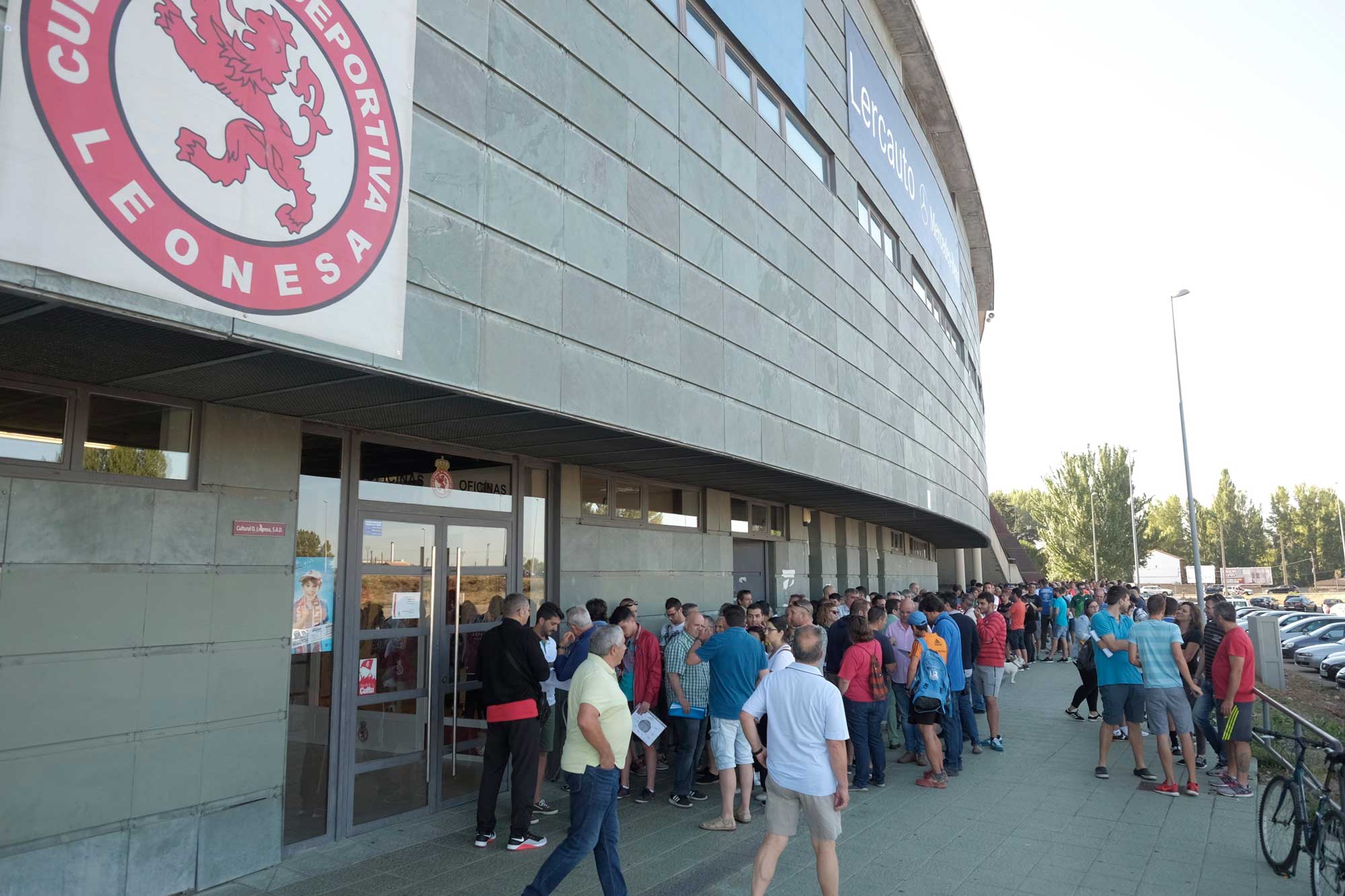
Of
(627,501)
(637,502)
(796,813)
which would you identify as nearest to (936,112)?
(637,502)

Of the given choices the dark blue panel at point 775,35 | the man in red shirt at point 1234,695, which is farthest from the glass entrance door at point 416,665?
the dark blue panel at point 775,35

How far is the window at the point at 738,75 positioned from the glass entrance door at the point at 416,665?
Result: 715cm

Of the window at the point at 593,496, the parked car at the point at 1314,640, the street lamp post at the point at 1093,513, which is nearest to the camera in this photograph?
the window at the point at 593,496

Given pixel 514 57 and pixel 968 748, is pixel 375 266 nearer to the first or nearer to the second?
pixel 514 57

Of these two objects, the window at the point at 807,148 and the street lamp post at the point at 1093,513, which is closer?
the window at the point at 807,148

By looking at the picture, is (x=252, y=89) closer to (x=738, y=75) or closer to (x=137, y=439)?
(x=137, y=439)

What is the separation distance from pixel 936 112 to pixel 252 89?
23.0m

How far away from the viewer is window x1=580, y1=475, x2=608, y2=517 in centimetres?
1030

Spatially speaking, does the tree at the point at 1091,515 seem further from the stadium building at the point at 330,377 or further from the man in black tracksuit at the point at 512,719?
the man in black tracksuit at the point at 512,719

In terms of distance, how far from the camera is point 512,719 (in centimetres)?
702

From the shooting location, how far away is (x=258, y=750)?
6.24 m

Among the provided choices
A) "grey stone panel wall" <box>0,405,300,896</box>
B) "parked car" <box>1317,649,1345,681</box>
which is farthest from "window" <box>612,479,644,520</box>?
"parked car" <box>1317,649,1345,681</box>

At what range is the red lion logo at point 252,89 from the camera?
4.72 m

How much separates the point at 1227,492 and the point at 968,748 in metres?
117
